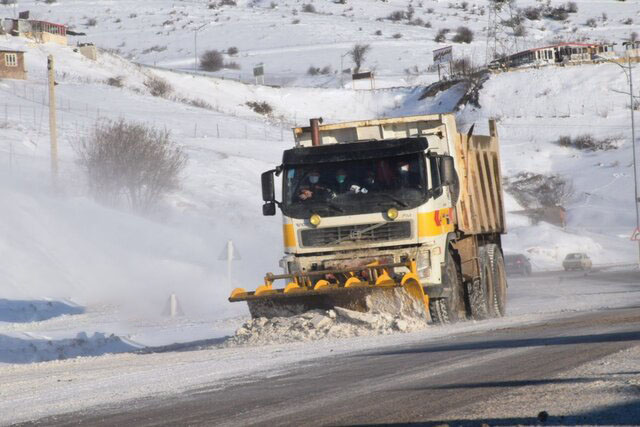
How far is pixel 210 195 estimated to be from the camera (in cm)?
5675

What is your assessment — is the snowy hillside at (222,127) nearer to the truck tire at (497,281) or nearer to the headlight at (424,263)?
the truck tire at (497,281)

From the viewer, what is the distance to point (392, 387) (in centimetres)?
965

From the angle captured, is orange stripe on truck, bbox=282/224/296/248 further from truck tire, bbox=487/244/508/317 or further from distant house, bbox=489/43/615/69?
distant house, bbox=489/43/615/69

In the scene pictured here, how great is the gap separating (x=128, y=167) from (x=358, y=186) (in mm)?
38469

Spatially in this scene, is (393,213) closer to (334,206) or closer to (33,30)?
(334,206)

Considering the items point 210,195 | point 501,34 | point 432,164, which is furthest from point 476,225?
point 501,34

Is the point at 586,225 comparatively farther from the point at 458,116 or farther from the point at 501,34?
the point at 501,34

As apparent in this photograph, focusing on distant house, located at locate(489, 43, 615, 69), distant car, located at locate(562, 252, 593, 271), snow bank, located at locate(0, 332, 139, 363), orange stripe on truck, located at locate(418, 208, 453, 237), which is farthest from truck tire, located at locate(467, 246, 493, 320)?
distant house, located at locate(489, 43, 615, 69)

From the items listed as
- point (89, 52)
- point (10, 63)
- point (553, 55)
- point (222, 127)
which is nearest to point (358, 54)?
point (553, 55)

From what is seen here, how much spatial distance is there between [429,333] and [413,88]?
259 ft

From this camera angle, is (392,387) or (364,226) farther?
(364,226)

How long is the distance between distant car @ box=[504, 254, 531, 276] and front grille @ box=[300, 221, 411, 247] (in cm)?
3202

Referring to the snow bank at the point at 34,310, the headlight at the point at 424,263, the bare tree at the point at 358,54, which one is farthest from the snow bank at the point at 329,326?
the bare tree at the point at 358,54

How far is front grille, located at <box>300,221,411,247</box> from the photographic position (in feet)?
52.1
